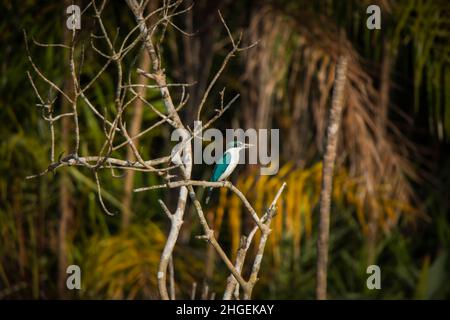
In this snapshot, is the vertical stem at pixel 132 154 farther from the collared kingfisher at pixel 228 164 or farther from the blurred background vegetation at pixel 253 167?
the collared kingfisher at pixel 228 164

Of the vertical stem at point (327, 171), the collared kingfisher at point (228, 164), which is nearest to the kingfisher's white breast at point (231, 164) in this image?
the collared kingfisher at point (228, 164)

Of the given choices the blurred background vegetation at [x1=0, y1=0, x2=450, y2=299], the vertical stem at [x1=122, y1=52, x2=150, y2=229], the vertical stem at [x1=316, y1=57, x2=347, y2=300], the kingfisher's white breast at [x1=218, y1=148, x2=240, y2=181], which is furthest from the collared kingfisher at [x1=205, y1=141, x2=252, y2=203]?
the vertical stem at [x1=122, y1=52, x2=150, y2=229]

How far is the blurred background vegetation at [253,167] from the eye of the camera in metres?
6.73

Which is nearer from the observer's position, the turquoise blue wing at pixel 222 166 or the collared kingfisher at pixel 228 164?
the collared kingfisher at pixel 228 164

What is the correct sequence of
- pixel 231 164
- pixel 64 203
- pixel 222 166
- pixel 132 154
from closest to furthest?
pixel 231 164 → pixel 222 166 → pixel 64 203 → pixel 132 154

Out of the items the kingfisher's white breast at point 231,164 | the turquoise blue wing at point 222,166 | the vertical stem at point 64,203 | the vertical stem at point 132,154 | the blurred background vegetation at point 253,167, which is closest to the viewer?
the kingfisher's white breast at point 231,164

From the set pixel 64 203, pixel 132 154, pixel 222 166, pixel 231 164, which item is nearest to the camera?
pixel 231 164

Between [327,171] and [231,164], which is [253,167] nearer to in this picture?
[327,171]

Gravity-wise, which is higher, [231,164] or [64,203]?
[231,164]

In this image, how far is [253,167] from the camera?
7016mm

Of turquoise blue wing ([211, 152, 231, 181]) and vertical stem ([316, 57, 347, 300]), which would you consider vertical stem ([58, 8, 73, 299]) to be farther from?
vertical stem ([316, 57, 347, 300])

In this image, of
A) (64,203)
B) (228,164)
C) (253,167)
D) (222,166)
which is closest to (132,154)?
(64,203)
